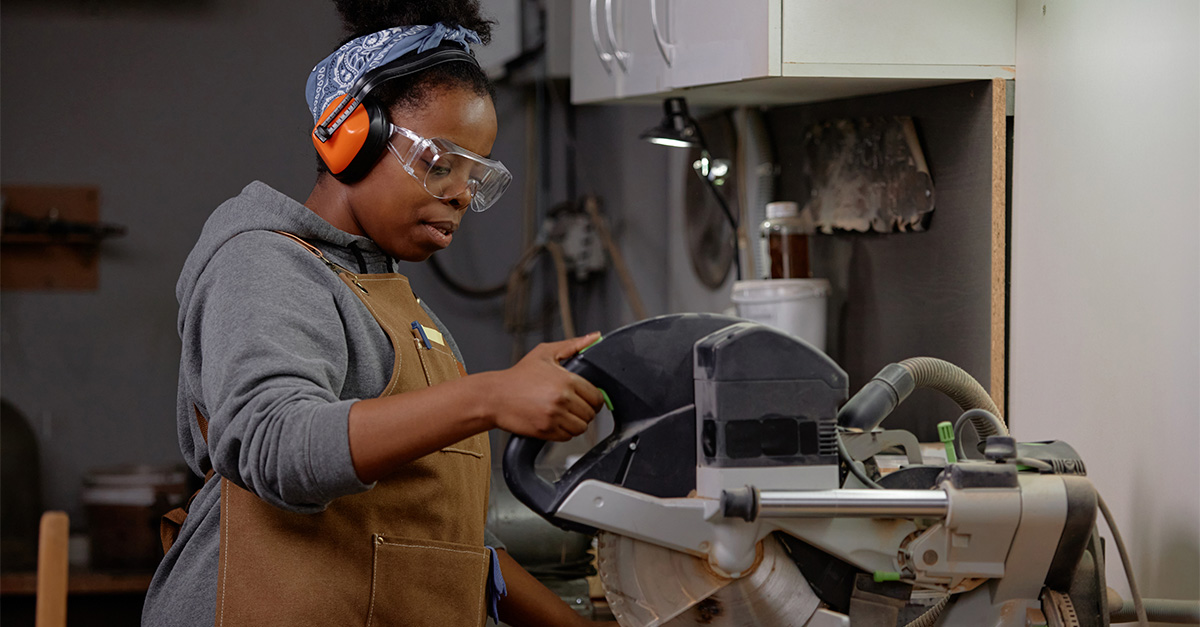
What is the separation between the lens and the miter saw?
81 cm

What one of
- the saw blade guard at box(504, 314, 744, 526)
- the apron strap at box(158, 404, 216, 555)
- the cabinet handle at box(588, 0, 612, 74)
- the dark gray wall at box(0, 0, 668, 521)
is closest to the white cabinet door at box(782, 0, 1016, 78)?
the cabinet handle at box(588, 0, 612, 74)

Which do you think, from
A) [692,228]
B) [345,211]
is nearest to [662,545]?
[345,211]

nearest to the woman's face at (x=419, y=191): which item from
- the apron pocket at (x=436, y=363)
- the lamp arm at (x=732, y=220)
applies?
the apron pocket at (x=436, y=363)

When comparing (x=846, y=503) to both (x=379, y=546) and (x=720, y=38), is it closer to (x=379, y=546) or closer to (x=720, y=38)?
(x=379, y=546)

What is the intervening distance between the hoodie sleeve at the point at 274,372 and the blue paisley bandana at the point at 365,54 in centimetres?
21

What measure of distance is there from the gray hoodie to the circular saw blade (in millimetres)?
232

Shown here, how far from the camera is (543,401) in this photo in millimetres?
834

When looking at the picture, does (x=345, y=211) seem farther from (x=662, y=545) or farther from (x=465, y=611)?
(x=662, y=545)

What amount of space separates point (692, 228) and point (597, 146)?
2.35 ft

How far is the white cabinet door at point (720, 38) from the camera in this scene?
1602 mm

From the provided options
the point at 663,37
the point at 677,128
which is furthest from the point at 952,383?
the point at 677,128

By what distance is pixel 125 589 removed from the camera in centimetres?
285

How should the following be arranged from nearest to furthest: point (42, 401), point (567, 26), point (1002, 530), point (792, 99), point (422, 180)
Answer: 1. point (1002, 530)
2. point (422, 180)
3. point (792, 99)
4. point (42, 401)
5. point (567, 26)

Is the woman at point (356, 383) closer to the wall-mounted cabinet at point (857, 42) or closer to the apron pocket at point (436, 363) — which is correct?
the apron pocket at point (436, 363)
